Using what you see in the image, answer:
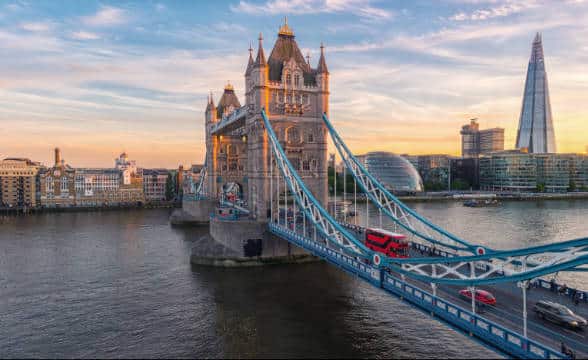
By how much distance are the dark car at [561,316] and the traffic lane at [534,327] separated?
14.6 inches

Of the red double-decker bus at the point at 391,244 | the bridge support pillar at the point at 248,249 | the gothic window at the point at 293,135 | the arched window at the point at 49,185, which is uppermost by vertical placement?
the gothic window at the point at 293,135

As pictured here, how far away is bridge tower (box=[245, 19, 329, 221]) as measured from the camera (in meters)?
55.8

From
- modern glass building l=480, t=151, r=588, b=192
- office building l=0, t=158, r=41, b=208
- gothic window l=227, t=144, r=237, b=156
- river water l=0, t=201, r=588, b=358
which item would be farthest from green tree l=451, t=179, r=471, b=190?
office building l=0, t=158, r=41, b=208

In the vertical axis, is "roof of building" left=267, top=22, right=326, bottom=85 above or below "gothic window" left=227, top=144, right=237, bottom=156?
above

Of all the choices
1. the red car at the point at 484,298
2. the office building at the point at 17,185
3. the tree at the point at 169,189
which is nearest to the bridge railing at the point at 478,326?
the red car at the point at 484,298

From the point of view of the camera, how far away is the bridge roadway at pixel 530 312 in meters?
20.6

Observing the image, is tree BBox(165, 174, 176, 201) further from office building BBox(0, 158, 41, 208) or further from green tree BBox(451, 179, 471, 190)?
green tree BBox(451, 179, 471, 190)

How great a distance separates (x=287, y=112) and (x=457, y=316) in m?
39.4

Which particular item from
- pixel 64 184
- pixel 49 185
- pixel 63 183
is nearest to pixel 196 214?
pixel 64 184

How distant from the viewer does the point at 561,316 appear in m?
22.1

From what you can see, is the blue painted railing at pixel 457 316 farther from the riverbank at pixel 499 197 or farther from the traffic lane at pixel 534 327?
the riverbank at pixel 499 197

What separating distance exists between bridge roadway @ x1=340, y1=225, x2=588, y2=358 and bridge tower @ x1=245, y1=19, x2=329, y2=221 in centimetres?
3037

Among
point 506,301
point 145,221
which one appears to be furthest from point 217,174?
point 506,301

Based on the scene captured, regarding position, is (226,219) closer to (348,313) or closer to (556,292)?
(348,313)
